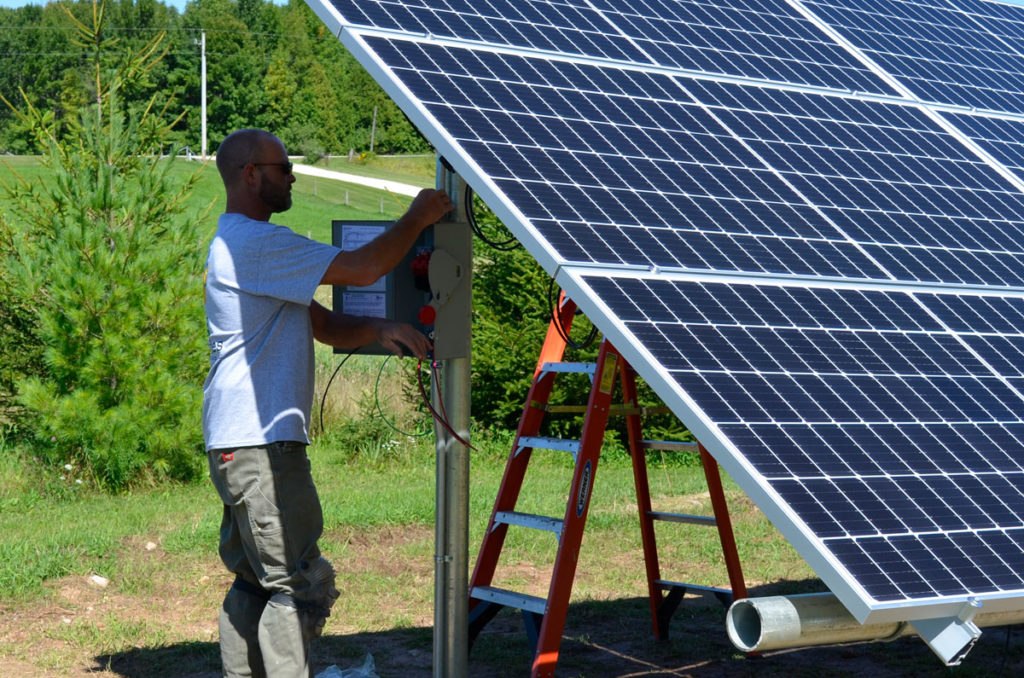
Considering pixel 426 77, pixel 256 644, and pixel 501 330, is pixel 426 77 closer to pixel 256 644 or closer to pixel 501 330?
pixel 256 644

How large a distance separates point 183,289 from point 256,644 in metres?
7.23

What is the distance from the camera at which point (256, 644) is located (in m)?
5.25

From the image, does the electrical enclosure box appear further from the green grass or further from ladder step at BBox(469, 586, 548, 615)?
the green grass

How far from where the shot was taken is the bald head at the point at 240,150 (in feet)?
16.6

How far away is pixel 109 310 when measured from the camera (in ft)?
38.1

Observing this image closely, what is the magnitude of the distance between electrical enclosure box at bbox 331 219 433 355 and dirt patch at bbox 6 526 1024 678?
2.14 metres

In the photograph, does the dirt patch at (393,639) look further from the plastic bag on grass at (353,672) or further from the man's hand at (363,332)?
the man's hand at (363,332)

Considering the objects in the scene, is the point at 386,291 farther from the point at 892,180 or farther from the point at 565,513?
the point at 892,180

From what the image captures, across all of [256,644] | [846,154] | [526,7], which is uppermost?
[526,7]

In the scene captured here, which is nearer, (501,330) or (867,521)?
(867,521)

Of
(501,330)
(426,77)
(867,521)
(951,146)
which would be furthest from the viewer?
(501,330)

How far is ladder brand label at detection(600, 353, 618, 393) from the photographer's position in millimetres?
6462

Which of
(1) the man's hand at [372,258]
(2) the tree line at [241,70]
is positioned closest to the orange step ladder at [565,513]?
(1) the man's hand at [372,258]

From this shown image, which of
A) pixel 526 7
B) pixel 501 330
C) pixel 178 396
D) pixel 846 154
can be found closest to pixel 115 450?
pixel 178 396
